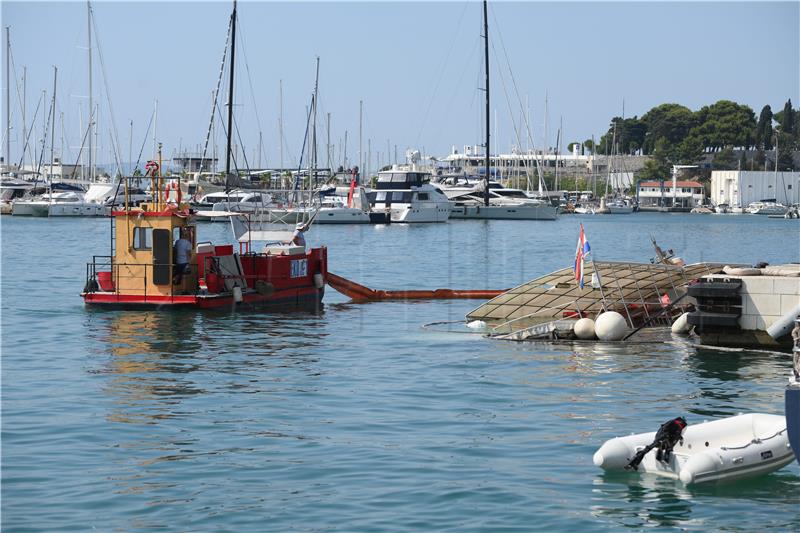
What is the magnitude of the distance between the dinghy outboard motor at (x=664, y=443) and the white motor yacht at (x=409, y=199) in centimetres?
9306

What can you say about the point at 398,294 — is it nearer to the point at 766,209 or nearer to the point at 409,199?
the point at 409,199

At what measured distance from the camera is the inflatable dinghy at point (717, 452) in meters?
15.1

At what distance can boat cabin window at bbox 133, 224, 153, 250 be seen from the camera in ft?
102

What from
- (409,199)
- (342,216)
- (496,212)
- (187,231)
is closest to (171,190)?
(187,231)

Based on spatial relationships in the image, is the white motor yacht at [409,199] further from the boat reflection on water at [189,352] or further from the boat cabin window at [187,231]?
the boat cabin window at [187,231]

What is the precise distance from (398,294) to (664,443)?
24266 millimetres

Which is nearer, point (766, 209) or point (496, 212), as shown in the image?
point (496, 212)

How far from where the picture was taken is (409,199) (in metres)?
111

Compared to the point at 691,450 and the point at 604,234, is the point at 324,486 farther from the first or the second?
the point at 604,234

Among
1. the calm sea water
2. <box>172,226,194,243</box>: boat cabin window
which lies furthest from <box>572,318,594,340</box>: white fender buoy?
<box>172,226,194,243</box>: boat cabin window

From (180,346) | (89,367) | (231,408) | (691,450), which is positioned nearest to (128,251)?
(180,346)

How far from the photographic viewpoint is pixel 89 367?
24.8 m

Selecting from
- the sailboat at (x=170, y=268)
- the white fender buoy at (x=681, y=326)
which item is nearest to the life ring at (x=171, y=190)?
the sailboat at (x=170, y=268)

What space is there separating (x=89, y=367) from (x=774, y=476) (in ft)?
48.3
